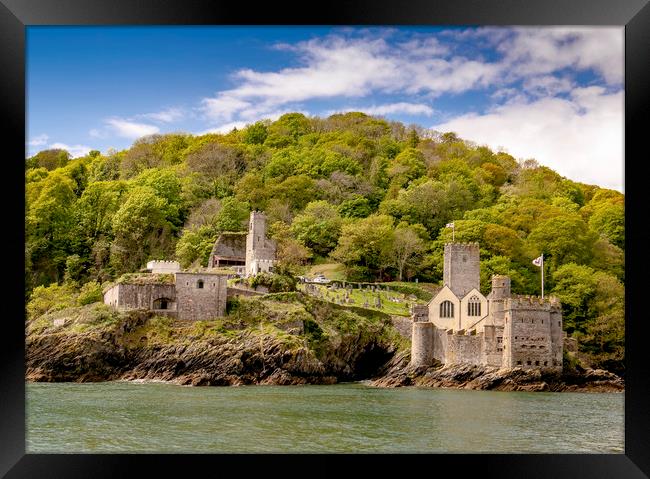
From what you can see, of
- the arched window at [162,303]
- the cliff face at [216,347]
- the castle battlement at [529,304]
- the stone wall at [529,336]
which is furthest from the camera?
the arched window at [162,303]

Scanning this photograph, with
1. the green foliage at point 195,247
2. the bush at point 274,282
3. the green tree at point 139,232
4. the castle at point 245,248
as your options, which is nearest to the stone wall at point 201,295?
the bush at point 274,282

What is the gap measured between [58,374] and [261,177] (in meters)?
21.2

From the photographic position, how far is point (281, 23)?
375 inches

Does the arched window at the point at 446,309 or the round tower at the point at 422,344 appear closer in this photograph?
the round tower at the point at 422,344

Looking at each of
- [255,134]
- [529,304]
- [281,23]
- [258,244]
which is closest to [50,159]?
[255,134]

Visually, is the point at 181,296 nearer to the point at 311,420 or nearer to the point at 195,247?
the point at 195,247

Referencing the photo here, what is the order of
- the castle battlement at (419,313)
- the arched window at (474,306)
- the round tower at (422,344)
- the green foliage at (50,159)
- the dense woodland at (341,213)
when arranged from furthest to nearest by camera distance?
the green foliage at (50,159) → the dense woodland at (341,213) → the arched window at (474,306) → the castle battlement at (419,313) → the round tower at (422,344)

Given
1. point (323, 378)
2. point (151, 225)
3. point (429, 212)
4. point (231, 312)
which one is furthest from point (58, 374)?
point (429, 212)

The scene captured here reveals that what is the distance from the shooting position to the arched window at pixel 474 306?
30438 mm

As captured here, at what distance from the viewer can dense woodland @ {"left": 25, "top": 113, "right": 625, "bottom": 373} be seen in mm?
35562

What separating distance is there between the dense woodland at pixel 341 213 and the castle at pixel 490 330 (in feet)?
12.4

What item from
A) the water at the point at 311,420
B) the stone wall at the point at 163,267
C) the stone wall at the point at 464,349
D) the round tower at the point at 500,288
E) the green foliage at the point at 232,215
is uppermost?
the green foliage at the point at 232,215

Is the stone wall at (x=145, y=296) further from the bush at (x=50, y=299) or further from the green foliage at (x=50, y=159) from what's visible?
the green foliage at (x=50, y=159)

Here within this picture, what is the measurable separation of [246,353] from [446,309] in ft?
22.8
